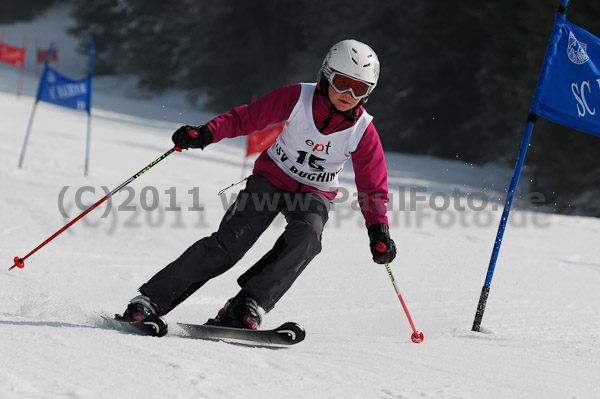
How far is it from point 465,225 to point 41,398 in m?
6.66

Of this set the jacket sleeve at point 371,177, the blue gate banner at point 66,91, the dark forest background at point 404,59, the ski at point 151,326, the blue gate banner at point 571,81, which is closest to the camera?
the ski at point 151,326

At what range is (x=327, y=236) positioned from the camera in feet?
23.2

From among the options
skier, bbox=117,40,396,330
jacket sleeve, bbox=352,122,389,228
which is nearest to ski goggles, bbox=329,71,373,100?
skier, bbox=117,40,396,330

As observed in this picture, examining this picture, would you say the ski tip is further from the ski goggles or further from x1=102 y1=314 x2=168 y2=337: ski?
the ski goggles

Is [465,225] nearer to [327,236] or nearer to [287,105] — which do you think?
[327,236]

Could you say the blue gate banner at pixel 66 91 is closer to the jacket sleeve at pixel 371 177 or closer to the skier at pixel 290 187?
the skier at pixel 290 187

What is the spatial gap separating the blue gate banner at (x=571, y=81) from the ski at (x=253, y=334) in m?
2.21

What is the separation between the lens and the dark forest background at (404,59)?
15.6 metres

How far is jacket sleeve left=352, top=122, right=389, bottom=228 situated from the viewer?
12.1 ft

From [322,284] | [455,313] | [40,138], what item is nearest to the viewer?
[455,313]

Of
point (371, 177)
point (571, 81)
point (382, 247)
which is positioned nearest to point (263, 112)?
point (371, 177)

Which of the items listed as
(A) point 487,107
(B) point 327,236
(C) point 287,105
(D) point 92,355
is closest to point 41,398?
(D) point 92,355

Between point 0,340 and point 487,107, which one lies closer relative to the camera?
point 0,340

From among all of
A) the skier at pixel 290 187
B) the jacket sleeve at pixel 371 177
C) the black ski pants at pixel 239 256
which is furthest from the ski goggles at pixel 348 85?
the black ski pants at pixel 239 256
